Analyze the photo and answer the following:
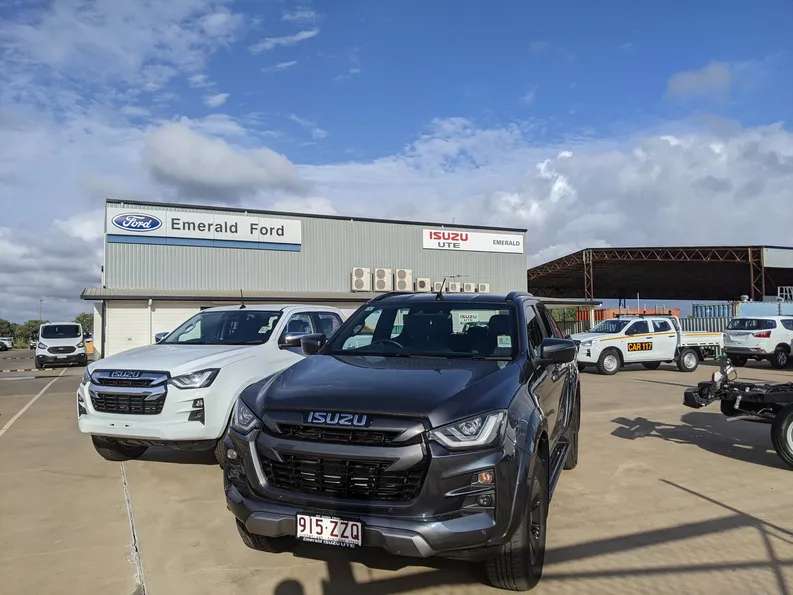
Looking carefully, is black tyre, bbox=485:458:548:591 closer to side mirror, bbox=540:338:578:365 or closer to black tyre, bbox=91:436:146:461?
side mirror, bbox=540:338:578:365

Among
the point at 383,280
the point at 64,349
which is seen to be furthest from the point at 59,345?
the point at 383,280

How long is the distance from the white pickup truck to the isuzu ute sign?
15.5 m

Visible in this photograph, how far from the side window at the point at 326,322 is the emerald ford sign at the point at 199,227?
71.8ft

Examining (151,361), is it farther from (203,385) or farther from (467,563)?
(467,563)

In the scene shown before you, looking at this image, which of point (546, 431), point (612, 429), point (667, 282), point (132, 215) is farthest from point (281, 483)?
point (667, 282)

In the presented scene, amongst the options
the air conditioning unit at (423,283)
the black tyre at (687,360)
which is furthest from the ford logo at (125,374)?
the air conditioning unit at (423,283)

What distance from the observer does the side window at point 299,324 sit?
7.95m

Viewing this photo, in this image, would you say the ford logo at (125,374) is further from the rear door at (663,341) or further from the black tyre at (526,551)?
the rear door at (663,341)

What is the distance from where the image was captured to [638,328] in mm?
19141

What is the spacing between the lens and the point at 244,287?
30.0 m

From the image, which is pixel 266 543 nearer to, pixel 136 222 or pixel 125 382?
pixel 125 382

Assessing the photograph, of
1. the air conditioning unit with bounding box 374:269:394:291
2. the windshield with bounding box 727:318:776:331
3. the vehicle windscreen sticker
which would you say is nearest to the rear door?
the vehicle windscreen sticker

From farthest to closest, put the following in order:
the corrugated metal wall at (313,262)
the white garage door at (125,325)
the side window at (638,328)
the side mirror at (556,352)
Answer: the corrugated metal wall at (313,262), the white garage door at (125,325), the side window at (638,328), the side mirror at (556,352)

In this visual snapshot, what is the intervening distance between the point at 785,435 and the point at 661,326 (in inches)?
526
